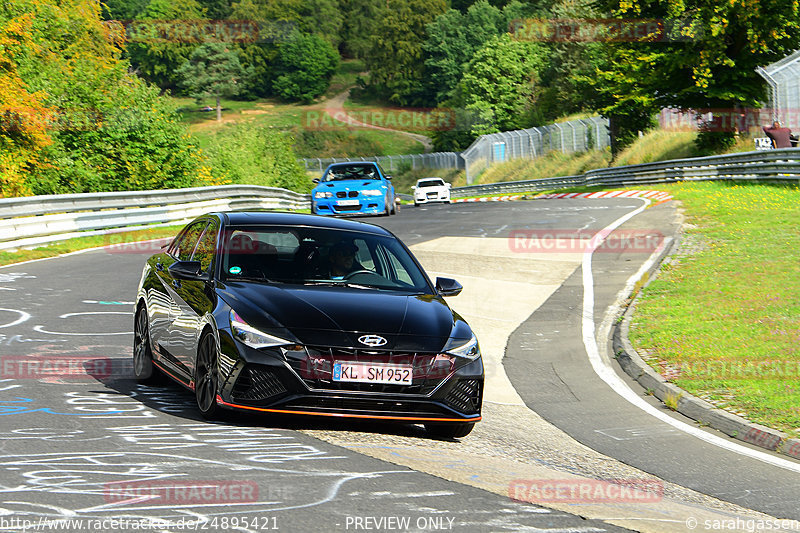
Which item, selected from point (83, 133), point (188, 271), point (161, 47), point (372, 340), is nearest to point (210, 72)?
point (161, 47)

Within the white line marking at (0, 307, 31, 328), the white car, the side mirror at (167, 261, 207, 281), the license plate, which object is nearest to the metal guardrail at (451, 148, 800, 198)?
the white car

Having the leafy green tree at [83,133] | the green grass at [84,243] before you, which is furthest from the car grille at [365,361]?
the leafy green tree at [83,133]

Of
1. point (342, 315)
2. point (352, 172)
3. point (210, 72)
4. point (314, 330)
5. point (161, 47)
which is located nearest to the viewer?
point (314, 330)

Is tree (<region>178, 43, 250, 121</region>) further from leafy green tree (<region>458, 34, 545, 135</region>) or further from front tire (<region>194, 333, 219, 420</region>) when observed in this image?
front tire (<region>194, 333, 219, 420</region>)

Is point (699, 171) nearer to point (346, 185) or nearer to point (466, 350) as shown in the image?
point (346, 185)

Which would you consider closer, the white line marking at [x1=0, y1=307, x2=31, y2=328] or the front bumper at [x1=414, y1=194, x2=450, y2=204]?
the white line marking at [x1=0, y1=307, x2=31, y2=328]

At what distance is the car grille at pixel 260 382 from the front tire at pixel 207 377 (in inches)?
12.1

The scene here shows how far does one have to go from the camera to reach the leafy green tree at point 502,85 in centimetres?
9794

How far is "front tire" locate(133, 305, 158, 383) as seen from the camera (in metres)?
9.00

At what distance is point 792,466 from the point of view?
7.70 m

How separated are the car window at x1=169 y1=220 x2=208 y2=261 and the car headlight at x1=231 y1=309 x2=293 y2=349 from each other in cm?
203

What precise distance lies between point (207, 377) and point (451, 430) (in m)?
1.80

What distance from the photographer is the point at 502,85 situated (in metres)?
97.9

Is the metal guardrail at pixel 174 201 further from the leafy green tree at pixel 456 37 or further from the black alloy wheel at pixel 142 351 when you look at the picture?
the leafy green tree at pixel 456 37
